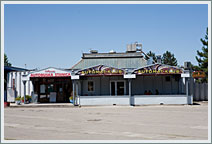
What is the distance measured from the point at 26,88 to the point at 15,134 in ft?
66.4

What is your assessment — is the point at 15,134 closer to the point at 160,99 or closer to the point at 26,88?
the point at 160,99

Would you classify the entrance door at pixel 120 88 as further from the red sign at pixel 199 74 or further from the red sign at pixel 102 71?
the red sign at pixel 199 74

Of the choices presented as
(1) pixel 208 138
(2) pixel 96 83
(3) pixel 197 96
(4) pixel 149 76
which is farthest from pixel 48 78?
(1) pixel 208 138

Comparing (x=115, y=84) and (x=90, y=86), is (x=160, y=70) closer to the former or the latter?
(x=115, y=84)

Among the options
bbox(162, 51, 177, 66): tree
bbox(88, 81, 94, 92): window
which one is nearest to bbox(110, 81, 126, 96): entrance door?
bbox(88, 81, 94, 92): window

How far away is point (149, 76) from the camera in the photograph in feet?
94.7

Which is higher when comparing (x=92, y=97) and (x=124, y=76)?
(x=124, y=76)

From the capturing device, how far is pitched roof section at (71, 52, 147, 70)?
3216 centimetres

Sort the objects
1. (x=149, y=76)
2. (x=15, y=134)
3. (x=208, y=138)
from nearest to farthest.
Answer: (x=208, y=138), (x=15, y=134), (x=149, y=76)

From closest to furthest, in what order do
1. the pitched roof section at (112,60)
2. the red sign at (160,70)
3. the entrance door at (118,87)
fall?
the red sign at (160,70) < the entrance door at (118,87) < the pitched roof section at (112,60)

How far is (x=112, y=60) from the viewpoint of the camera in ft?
108

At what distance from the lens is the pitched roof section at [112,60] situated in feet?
105

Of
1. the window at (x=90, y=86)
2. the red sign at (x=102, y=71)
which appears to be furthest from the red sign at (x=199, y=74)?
the window at (x=90, y=86)

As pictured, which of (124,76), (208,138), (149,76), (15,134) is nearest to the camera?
(208,138)
